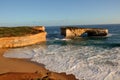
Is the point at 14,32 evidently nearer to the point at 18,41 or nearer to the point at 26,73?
the point at 18,41

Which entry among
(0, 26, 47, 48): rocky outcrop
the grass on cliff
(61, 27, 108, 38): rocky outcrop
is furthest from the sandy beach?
(61, 27, 108, 38): rocky outcrop

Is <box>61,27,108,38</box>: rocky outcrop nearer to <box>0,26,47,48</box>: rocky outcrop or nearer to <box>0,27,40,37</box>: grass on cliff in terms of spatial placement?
<box>0,27,40,37</box>: grass on cliff

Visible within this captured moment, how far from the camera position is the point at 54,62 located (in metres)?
22.1

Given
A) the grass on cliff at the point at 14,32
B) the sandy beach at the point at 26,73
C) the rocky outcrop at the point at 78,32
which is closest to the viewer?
the sandy beach at the point at 26,73

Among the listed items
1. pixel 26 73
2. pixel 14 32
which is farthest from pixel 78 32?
pixel 26 73

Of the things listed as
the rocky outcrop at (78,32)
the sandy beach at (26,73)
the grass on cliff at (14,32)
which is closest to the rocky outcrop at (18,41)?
the grass on cliff at (14,32)

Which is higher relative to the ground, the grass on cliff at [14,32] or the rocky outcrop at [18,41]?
the grass on cliff at [14,32]

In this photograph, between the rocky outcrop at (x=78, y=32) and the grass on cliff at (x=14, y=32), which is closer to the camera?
the grass on cliff at (x=14, y=32)

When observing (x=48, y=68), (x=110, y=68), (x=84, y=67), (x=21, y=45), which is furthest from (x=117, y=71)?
(x=21, y=45)

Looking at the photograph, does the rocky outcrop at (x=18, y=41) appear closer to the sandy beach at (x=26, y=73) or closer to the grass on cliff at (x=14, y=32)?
the grass on cliff at (x=14, y=32)

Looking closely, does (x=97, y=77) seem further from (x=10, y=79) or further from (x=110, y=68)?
(x=10, y=79)

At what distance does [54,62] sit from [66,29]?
42.8 metres

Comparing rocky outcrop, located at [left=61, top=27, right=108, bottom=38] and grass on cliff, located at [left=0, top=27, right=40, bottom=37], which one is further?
rocky outcrop, located at [left=61, top=27, right=108, bottom=38]

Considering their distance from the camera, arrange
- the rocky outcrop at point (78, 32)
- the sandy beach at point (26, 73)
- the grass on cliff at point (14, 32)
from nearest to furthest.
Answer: the sandy beach at point (26, 73), the grass on cliff at point (14, 32), the rocky outcrop at point (78, 32)
